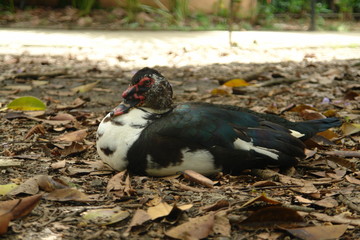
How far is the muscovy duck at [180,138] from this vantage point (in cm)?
271

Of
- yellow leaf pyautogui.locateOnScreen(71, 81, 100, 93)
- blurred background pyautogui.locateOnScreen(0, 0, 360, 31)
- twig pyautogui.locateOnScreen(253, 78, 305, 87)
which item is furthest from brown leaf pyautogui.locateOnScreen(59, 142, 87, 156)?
blurred background pyautogui.locateOnScreen(0, 0, 360, 31)

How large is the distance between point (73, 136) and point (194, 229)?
5.64 ft

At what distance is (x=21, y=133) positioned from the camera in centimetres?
372

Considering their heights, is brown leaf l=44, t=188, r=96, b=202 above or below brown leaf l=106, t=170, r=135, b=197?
above

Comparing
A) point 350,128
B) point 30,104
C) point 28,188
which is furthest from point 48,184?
point 350,128

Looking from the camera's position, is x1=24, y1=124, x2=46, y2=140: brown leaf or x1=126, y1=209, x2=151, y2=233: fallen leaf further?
x1=24, y1=124, x2=46, y2=140: brown leaf

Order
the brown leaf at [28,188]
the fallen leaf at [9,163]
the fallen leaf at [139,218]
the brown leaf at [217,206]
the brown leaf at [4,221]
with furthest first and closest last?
1. the fallen leaf at [9,163]
2. the brown leaf at [28,188]
3. the brown leaf at [217,206]
4. the fallen leaf at [139,218]
5. the brown leaf at [4,221]

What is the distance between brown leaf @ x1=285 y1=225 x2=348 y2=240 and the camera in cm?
199

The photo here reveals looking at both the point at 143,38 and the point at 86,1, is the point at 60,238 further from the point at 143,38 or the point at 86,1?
the point at 86,1

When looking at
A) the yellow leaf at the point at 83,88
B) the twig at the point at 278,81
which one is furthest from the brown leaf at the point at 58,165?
the twig at the point at 278,81

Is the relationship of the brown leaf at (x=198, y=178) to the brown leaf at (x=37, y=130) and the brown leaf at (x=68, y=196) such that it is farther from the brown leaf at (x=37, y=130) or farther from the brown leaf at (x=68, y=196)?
the brown leaf at (x=37, y=130)

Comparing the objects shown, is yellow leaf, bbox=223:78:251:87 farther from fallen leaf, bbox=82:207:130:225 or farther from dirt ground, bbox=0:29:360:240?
fallen leaf, bbox=82:207:130:225

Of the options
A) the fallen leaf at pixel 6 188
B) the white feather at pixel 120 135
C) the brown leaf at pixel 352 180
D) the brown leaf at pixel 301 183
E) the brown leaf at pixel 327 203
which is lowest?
the brown leaf at pixel 352 180

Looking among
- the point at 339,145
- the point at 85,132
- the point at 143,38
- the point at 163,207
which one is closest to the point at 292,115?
the point at 339,145
